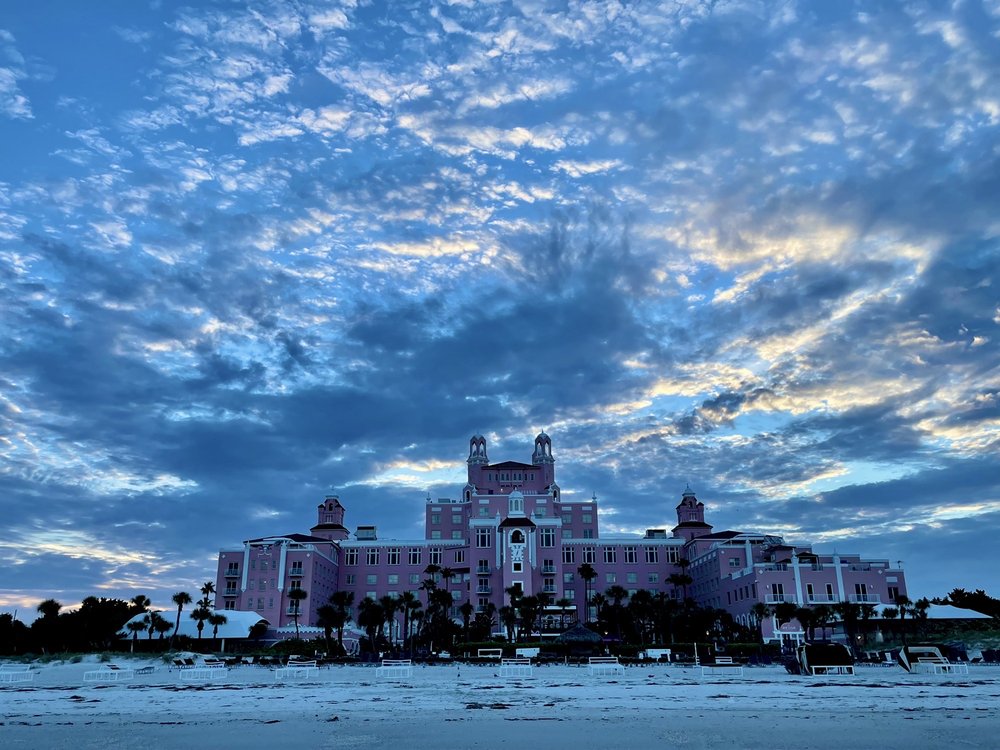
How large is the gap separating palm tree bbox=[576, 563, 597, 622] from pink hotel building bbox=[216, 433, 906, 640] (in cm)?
116

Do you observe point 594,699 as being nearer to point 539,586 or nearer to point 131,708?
point 131,708

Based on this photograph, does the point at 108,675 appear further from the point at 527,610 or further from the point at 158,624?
the point at 527,610

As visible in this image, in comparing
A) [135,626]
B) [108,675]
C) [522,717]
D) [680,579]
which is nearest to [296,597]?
[135,626]

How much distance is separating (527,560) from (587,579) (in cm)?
912

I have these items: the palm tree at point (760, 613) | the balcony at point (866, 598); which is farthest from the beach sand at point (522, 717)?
the balcony at point (866, 598)

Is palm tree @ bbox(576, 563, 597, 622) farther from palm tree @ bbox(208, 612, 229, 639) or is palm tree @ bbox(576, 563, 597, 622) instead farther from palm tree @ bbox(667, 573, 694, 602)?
palm tree @ bbox(208, 612, 229, 639)

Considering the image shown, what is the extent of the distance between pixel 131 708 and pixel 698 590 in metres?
101

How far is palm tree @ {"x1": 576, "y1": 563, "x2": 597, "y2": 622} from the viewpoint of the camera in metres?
104

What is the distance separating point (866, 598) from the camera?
9106 centimetres

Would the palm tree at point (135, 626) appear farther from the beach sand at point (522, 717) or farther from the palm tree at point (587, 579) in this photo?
the beach sand at point (522, 717)

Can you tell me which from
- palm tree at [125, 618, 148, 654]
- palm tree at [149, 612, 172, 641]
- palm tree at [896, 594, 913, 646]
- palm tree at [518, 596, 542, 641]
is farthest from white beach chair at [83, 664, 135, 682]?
palm tree at [896, 594, 913, 646]

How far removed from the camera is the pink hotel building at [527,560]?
9225cm

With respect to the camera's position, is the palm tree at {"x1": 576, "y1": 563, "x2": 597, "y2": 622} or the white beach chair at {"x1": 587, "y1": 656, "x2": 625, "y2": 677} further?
the palm tree at {"x1": 576, "y1": 563, "x2": 597, "y2": 622}

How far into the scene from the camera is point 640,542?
119m
